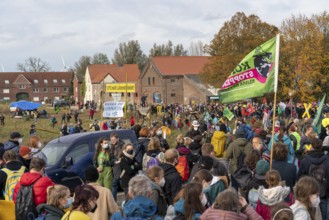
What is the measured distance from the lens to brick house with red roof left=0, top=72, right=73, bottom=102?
111m

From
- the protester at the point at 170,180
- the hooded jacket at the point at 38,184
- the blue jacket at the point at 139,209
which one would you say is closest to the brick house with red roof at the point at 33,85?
the protester at the point at 170,180

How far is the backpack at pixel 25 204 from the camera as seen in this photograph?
649 centimetres

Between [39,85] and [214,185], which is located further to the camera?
[39,85]

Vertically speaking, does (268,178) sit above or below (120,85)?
below

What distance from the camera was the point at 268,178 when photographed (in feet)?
20.6

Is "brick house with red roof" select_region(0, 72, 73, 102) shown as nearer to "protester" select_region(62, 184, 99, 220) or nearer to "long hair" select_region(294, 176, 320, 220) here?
"protester" select_region(62, 184, 99, 220)

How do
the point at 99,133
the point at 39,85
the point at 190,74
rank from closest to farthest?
the point at 99,133
the point at 190,74
the point at 39,85

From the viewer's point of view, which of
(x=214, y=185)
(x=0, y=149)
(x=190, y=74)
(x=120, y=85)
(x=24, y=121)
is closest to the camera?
(x=214, y=185)

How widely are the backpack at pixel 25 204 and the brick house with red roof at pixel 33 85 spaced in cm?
10355

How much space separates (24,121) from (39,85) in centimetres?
6690

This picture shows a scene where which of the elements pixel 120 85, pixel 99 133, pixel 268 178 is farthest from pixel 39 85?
pixel 268 178

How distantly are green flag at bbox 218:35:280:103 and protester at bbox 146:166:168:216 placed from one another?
12.3 ft

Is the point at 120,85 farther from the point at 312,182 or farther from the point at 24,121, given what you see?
the point at 24,121

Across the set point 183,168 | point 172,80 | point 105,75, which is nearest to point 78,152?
point 183,168
